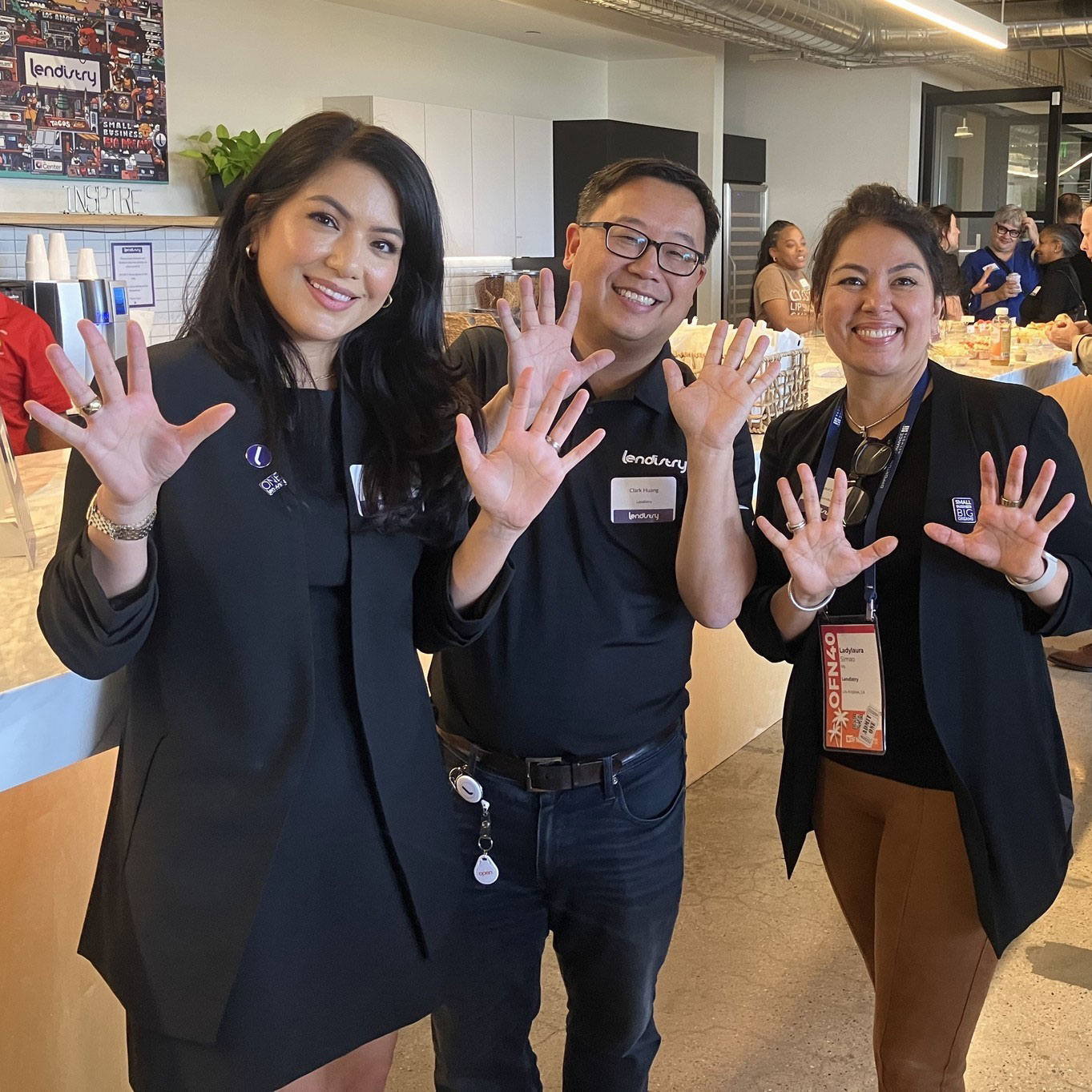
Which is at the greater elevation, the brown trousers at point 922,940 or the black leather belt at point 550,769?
the black leather belt at point 550,769

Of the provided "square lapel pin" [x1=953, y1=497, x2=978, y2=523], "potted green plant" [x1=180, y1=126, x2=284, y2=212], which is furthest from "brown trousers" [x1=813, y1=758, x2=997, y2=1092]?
"potted green plant" [x1=180, y1=126, x2=284, y2=212]

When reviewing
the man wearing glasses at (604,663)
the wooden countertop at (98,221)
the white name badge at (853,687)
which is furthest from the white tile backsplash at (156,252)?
the white name badge at (853,687)

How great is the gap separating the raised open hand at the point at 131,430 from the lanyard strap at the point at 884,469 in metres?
0.90

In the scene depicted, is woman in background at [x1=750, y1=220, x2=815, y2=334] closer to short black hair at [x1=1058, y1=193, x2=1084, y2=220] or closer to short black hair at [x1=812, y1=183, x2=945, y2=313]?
short black hair at [x1=1058, y1=193, x2=1084, y2=220]

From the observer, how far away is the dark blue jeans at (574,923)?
5.24 feet

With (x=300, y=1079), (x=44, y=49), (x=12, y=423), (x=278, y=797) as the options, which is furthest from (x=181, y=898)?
(x=44, y=49)

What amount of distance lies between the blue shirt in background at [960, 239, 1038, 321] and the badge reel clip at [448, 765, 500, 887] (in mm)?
7155

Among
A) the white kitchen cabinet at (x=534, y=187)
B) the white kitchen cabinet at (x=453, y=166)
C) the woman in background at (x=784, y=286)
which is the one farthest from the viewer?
the white kitchen cabinet at (x=534, y=187)

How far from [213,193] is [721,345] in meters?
5.49

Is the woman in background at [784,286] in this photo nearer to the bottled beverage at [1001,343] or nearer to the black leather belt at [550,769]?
the bottled beverage at [1001,343]

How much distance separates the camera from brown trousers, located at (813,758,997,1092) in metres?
1.55

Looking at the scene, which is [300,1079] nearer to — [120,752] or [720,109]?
[120,752]

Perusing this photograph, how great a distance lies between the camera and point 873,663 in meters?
1.58

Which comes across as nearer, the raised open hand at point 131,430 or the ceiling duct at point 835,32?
the raised open hand at point 131,430
